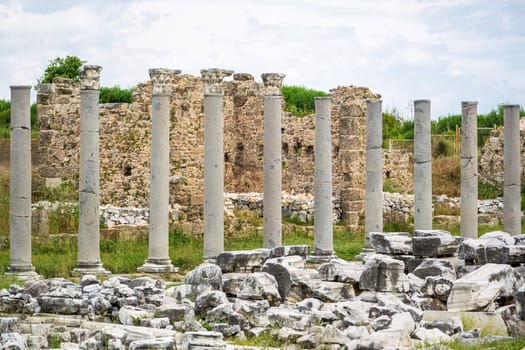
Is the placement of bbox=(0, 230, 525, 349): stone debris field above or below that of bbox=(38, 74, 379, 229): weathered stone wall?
below

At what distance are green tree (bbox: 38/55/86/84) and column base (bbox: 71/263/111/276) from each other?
2599 cm

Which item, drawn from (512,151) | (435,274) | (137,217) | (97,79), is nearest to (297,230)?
(137,217)

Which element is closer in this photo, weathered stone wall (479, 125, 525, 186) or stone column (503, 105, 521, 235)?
stone column (503, 105, 521, 235)

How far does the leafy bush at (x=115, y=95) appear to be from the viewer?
4850 cm

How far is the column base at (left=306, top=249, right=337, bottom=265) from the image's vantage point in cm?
2792

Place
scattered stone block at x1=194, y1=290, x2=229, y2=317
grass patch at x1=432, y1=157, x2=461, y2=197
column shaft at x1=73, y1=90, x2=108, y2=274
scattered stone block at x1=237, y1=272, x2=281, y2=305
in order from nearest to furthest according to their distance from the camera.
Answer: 1. scattered stone block at x1=194, y1=290, x2=229, y2=317
2. scattered stone block at x1=237, y1=272, x2=281, y2=305
3. column shaft at x1=73, y1=90, x2=108, y2=274
4. grass patch at x1=432, y1=157, x2=461, y2=197

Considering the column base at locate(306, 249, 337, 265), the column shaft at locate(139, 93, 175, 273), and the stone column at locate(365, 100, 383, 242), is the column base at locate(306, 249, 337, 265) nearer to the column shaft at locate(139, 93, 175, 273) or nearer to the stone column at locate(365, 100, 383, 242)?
the stone column at locate(365, 100, 383, 242)

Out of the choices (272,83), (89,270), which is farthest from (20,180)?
(272,83)

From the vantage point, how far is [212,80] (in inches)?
1062

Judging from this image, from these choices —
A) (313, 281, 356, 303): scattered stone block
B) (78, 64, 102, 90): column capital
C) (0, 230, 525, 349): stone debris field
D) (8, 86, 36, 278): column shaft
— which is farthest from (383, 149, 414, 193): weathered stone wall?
(313, 281, 356, 303): scattered stone block

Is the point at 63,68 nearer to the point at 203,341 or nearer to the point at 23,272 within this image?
the point at 23,272

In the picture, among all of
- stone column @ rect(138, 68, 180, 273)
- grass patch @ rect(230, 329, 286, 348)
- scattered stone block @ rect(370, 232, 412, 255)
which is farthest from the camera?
stone column @ rect(138, 68, 180, 273)

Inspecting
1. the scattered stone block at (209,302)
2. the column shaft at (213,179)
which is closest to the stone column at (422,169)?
the column shaft at (213,179)

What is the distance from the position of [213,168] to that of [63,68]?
83.4ft
